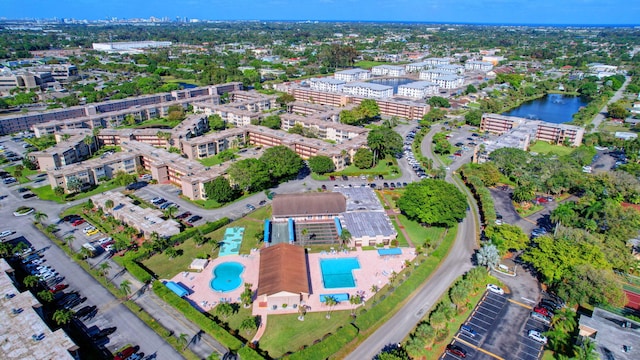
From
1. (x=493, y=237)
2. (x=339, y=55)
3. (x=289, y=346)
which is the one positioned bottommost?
(x=289, y=346)

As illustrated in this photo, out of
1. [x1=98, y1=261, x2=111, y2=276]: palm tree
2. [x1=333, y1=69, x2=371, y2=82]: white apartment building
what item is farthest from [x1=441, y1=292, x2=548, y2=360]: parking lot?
[x1=333, y1=69, x2=371, y2=82]: white apartment building

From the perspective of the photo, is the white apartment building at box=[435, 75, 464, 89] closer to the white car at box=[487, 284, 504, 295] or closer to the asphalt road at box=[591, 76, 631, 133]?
the asphalt road at box=[591, 76, 631, 133]

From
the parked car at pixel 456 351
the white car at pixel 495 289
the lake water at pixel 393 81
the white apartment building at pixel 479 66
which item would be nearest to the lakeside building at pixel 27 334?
the parked car at pixel 456 351

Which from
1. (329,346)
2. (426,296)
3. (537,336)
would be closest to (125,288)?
(329,346)

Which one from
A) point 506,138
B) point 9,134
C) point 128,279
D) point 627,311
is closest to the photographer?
point 627,311

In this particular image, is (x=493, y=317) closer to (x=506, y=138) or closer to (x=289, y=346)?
(x=289, y=346)

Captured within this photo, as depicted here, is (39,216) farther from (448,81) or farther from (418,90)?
(448,81)

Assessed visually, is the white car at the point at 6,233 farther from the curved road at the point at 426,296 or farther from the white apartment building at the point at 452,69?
the white apartment building at the point at 452,69

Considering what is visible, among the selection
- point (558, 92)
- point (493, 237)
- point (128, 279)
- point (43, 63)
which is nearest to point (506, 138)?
point (493, 237)
